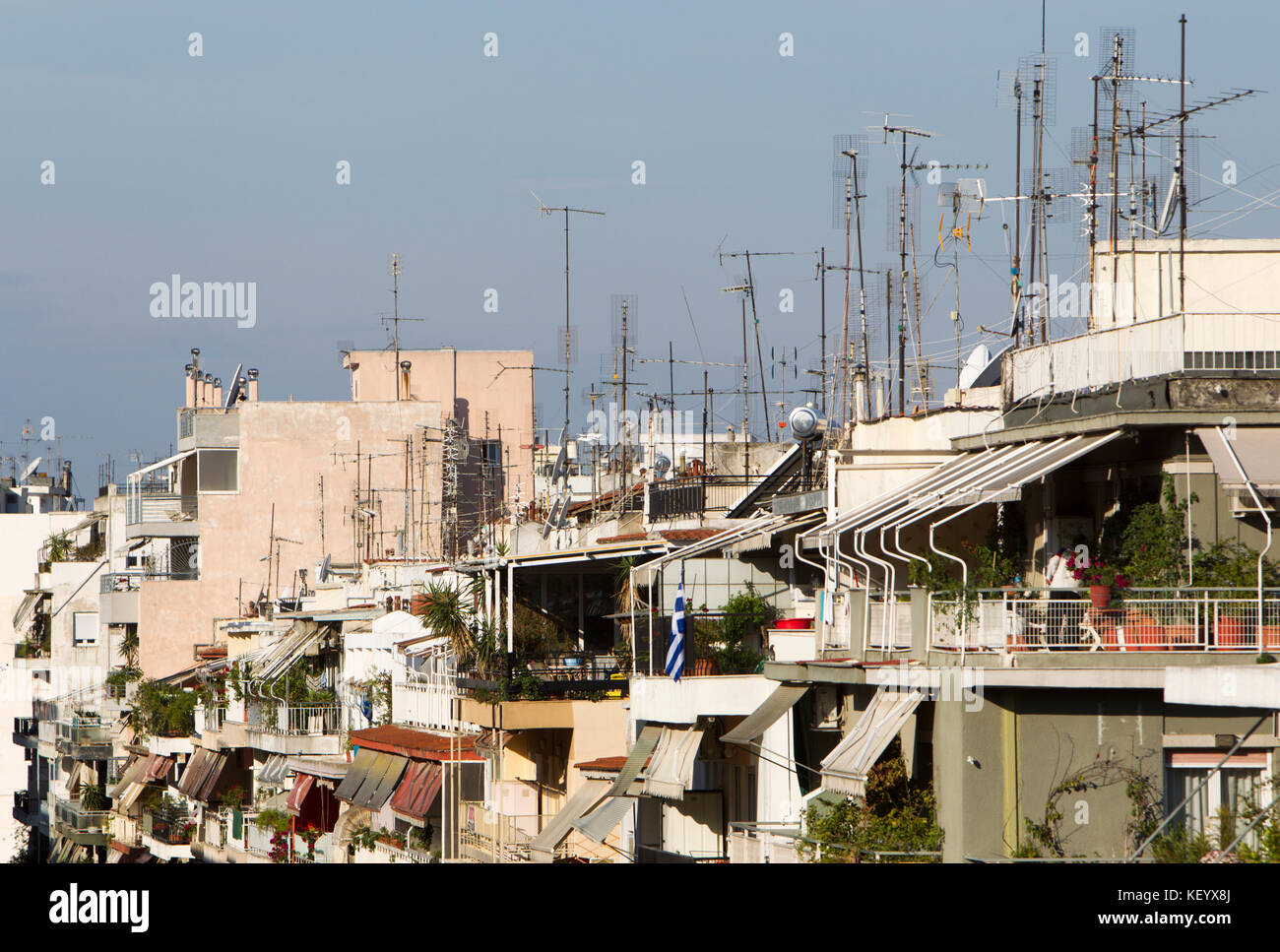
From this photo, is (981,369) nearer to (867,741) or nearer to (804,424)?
(804,424)

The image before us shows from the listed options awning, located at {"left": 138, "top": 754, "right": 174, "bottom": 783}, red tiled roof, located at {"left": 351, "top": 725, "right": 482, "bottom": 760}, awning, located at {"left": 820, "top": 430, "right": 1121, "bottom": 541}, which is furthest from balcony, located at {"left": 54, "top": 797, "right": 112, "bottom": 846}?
awning, located at {"left": 820, "top": 430, "right": 1121, "bottom": 541}

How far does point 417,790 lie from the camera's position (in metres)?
34.3

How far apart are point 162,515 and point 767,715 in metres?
49.0

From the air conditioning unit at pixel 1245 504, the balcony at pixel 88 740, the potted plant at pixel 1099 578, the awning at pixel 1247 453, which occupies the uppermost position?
the awning at pixel 1247 453

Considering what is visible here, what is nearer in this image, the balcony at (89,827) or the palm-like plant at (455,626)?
the palm-like plant at (455,626)

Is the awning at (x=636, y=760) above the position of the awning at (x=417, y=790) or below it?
above

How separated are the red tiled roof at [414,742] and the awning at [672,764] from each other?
8.23m

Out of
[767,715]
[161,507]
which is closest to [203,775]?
[161,507]

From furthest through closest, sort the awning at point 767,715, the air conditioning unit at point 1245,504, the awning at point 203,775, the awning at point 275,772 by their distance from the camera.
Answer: the awning at point 203,775 < the awning at point 275,772 < the awning at point 767,715 < the air conditioning unit at point 1245,504

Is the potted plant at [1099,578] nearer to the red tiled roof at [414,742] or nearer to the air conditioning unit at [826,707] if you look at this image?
the air conditioning unit at [826,707]

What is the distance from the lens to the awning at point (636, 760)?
85.6ft

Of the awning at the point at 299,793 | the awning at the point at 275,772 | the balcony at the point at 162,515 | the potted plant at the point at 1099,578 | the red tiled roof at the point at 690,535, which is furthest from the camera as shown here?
the balcony at the point at 162,515

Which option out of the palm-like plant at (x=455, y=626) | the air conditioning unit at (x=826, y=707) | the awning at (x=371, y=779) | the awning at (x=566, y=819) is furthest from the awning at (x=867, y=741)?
the awning at (x=371, y=779)
